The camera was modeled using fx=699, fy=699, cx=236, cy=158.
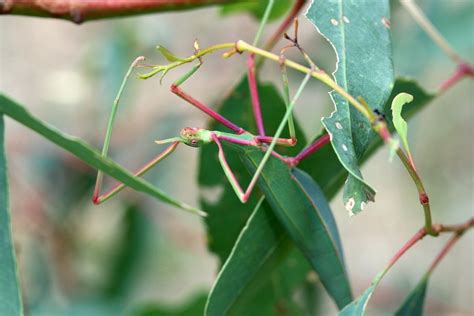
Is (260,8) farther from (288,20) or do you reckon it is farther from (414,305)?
(414,305)

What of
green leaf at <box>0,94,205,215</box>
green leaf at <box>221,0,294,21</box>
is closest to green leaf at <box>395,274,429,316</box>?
green leaf at <box>0,94,205,215</box>

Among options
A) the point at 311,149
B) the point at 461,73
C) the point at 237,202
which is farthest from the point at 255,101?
the point at 461,73

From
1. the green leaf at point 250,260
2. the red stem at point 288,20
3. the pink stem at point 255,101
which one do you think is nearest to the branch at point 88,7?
the red stem at point 288,20

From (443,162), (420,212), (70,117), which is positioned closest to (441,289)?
(420,212)

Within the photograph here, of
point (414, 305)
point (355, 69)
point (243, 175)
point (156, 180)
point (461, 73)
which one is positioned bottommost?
point (156, 180)

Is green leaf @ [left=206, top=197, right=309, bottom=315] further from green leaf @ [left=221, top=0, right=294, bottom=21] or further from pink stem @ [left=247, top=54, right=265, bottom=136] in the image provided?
green leaf @ [left=221, top=0, right=294, bottom=21]

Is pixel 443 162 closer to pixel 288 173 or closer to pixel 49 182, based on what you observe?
pixel 49 182

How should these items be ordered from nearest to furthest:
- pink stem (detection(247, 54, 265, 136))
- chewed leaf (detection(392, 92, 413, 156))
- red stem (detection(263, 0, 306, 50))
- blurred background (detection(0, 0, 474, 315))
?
chewed leaf (detection(392, 92, 413, 156)), pink stem (detection(247, 54, 265, 136)), red stem (detection(263, 0, 306, 50)), blurred background (detection(0, 0, 474, 315))

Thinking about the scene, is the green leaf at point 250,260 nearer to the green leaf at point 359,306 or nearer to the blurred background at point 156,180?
the green leaf at point 359,306
